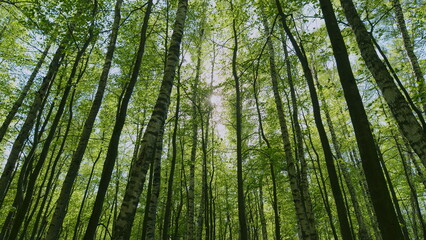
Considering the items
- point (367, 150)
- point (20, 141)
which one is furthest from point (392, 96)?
point (20, 141)

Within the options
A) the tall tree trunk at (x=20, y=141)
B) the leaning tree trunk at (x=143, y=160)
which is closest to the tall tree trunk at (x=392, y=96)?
the leaning tree trunk at (x=143, y=160)

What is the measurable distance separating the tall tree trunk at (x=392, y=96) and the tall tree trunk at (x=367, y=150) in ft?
5.29

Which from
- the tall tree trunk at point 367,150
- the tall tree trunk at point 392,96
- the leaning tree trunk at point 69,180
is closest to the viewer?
the tall tree trunk at point 367,150

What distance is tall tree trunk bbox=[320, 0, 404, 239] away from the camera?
2.58 meters

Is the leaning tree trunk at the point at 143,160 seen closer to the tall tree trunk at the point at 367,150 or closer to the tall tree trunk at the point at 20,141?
the tall tree trunk at the point at 367,150

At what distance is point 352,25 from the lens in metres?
5.10

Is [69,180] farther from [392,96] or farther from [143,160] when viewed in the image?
[392,96]

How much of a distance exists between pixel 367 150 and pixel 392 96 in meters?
2.46

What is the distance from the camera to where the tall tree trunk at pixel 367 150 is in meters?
2.58

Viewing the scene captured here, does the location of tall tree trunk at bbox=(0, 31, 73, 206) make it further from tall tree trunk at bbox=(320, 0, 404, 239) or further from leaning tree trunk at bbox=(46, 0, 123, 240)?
tall tree trunk at bbox=(320, 0, 404, 239)

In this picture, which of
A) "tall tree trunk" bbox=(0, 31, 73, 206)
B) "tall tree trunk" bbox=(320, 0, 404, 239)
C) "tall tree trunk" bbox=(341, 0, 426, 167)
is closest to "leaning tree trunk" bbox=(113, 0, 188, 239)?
"tall tree trunk" bbox=(320, 0, 404, 239)

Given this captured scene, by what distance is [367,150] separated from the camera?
297cm

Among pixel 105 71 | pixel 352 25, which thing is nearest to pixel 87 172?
pixel 105 71

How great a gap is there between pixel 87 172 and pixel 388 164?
31.1 meters
